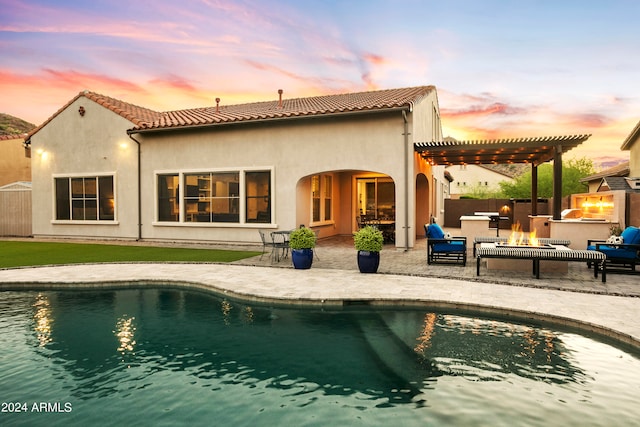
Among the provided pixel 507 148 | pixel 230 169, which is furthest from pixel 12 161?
pixel 507 148

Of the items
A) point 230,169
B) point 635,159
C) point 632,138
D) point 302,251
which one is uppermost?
point 632,138

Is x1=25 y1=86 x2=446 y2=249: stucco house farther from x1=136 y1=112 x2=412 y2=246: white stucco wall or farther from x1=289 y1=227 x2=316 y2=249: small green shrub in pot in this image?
x1=289 y1=227 x2=316 y2=249: small green shrub in pot

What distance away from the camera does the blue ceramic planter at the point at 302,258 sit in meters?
9.62

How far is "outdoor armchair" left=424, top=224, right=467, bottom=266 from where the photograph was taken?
32.7ft

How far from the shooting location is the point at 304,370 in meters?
4.36

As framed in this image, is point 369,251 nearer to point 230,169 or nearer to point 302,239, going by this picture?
point 302,239

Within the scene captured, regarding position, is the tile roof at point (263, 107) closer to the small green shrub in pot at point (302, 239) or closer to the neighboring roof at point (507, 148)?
the neighboring roof at point (507, 148)

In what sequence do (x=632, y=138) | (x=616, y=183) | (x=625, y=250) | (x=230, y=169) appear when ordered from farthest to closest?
(x=632, y=138) < (x=230, y=169) < (x=616, y=183) < (x=625, y=250)

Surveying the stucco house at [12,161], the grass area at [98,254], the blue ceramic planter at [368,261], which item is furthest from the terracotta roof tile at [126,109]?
the blue ceramic planter at [368,261]

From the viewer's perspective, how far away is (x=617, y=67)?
1789cm

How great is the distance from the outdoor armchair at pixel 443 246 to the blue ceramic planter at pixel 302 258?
3.08m

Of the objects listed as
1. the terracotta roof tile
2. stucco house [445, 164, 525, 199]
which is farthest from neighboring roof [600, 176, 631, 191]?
stucco house [445, 164, 525, 199]

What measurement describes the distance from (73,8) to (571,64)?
67.8ft

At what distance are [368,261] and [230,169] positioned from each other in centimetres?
784
